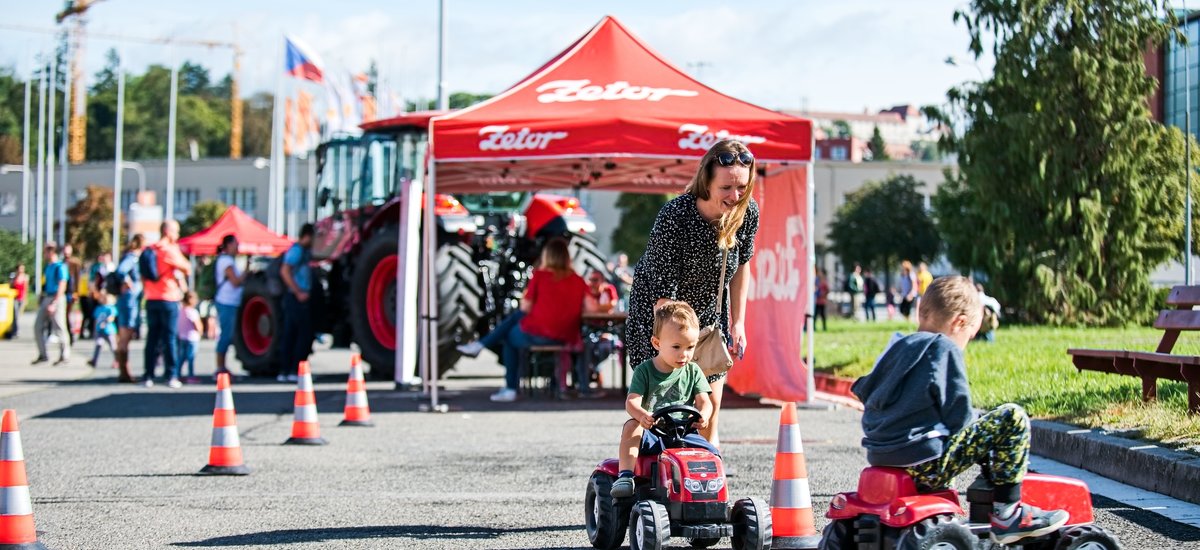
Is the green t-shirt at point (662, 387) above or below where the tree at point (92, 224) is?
below

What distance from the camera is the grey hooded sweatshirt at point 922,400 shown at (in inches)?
187

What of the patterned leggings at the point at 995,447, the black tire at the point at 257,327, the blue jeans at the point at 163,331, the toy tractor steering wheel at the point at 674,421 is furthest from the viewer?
the black tire at the point at 257,327

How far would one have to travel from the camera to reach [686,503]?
536cm

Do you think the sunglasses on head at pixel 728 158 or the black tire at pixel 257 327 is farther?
the black tire at pixel 257 327

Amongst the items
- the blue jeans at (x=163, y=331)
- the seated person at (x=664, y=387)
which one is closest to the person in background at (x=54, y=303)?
the blue jeans at (x=163, y=331)

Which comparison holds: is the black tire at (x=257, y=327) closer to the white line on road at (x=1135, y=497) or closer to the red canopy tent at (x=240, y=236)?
the white line on road at (x=1135, y=497)

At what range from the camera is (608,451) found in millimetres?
9438

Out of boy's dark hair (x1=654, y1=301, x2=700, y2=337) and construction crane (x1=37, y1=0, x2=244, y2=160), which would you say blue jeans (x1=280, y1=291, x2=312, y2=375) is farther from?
construction crane (x1=37, y1=0, x2=244, y2=160)

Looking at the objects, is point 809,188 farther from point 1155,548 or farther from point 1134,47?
point 1134,47

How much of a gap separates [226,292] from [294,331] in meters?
1.12

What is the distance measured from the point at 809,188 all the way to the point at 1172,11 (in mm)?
16920

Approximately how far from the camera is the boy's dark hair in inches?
223

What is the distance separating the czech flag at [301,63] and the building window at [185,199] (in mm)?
68274

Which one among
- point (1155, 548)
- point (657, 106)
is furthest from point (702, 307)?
point (657, 106)
